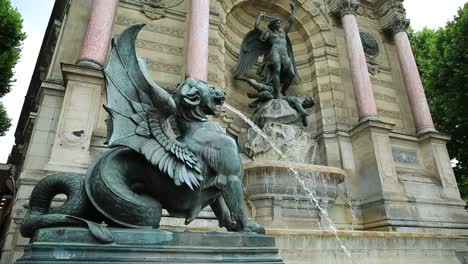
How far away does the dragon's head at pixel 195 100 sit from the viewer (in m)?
2.79

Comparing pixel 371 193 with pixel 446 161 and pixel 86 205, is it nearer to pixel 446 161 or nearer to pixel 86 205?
pixel 446 161

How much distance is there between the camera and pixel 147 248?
2096 mm

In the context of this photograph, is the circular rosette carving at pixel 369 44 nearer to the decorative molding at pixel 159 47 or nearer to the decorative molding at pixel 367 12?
the decorative molding at pixel 367 12

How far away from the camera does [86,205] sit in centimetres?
231

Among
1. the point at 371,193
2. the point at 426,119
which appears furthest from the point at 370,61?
the point at 371,193

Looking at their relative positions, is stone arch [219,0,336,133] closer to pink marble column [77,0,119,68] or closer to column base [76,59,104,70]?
pink marble column [77,0,119,68]

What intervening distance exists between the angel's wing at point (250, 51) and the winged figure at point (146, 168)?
24.7 ft

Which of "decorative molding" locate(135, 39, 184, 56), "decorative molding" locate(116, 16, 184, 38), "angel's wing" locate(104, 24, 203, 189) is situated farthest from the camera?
"decorative molding" locate(116, 16, 184, 38)

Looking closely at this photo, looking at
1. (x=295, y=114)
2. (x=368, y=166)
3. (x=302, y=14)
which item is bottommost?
(x=368, y=166)

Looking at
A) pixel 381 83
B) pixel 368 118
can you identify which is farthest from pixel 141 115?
pixel 381 83

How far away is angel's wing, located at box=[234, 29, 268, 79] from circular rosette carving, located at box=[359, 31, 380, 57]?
4.37 m

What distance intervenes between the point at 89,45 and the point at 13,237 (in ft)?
13.5

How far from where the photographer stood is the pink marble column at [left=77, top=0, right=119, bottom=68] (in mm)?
6566

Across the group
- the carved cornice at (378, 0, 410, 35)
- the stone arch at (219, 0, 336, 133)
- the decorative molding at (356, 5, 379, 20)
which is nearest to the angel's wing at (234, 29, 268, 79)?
the stone arch at (219, 0, 336, 133)
